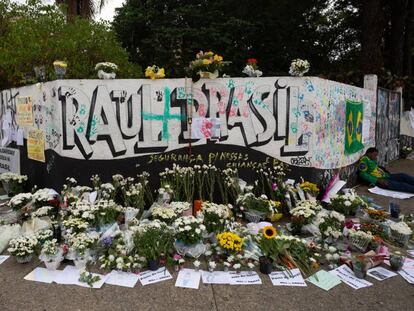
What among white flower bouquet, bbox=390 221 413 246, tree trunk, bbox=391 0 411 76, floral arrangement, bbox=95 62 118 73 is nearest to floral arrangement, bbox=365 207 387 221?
white flower bouquet, bbox=390 221 413 246

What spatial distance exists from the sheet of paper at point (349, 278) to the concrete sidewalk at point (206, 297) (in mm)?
75

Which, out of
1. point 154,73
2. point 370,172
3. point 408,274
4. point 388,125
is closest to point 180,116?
point 154,73

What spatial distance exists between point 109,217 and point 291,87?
366 cm

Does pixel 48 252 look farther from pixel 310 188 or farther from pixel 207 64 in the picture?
pixel 310 188

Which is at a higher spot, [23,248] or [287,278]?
[23,248]

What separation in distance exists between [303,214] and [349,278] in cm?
114

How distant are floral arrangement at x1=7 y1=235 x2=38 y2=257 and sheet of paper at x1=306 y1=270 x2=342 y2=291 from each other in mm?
3091

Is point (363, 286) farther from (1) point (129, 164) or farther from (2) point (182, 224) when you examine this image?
(1) point (129, 164)

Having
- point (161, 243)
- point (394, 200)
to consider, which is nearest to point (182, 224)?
point (161, 243)

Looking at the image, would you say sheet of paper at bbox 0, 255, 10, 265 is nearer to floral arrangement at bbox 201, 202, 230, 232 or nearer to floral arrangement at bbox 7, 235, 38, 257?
floral arrangement at bbox 7, 235, 38, 257

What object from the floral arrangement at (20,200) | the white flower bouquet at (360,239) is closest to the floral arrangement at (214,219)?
the white flower bouquet at (360,239)

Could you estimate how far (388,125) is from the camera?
1148 centimetres

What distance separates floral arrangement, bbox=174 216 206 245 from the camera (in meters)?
4.03

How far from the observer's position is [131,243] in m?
4.27
